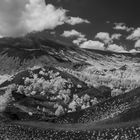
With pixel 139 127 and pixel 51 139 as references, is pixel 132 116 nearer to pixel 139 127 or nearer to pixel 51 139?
pixel 139 127

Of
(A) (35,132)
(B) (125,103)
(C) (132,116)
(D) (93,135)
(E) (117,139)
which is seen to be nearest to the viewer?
(E) (117,139)

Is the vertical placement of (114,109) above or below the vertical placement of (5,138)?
above

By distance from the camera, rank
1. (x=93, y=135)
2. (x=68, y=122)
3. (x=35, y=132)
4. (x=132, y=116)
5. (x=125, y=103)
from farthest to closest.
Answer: (x=68, y=122), (x=125, y=103), (x=35, y=132), (x=132, y=116), (x=93, y=135)

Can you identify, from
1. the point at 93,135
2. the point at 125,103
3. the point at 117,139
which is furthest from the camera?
the point at 125,103

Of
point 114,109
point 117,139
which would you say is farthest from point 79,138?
point 114,109

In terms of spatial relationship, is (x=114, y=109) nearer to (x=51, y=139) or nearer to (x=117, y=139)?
(x=51, y=139)

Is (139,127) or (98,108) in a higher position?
(98,108)

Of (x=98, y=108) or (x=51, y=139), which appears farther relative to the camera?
(x=98, y=108)

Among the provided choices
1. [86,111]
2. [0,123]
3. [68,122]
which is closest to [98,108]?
[86,111]

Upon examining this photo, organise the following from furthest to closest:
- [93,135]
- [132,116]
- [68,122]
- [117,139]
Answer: [68,122] < [132,116] < [93,135] < [117,139]
